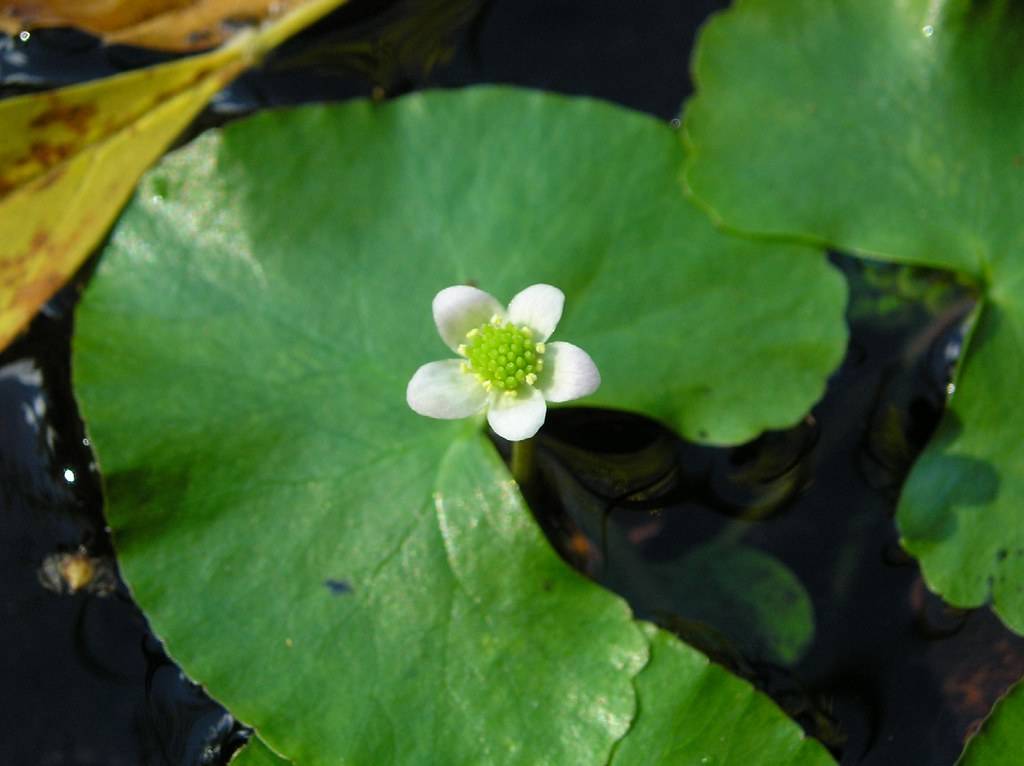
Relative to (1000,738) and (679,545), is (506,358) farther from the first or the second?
(1000,738)

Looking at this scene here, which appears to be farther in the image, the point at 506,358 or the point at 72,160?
the point at 72,160

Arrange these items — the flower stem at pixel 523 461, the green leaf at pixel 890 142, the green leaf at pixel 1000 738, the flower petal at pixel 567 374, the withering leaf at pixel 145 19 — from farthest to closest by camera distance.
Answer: the withering leaf at pixel 145 19 < the green leaf at pixel 890 142 < the flower stem at pixel 523 461 < the green leaf at pixel 1000 738 < the flower petal at pixel 567 374

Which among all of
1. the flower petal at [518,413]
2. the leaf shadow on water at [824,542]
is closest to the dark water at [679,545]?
the leaf shadow on water at [824,542]

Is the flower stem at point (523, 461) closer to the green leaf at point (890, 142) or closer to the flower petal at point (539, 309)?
the flower petal at point (539, 309)

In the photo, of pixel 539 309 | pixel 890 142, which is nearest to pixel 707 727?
pixel 539 309

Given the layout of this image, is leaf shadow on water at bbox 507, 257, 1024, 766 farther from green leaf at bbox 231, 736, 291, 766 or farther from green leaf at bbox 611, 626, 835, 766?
green leaf at bbox 231, 736, 291, 766

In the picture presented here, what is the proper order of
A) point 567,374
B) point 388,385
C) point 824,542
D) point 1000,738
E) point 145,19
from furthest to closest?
point 145,19 < point 824,542 < point 388,385 < point 1000,738 < point 567,374
